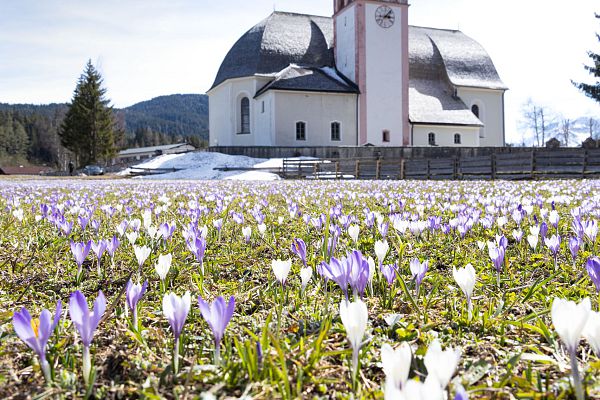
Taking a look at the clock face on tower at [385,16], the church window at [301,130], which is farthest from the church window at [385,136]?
the clock face on tower at [385,16]

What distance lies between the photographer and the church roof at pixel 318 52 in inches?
1831

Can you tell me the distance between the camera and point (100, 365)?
125 cm

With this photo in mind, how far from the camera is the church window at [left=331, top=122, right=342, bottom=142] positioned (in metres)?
44.7

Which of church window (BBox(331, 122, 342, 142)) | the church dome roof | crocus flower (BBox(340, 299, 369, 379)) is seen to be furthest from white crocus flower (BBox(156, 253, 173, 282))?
the church dome roof

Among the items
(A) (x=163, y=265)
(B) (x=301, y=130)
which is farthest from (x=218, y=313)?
(B) (x=301, y=130)

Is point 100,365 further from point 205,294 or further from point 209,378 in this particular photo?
point 205,294

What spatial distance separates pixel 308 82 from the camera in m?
43.5

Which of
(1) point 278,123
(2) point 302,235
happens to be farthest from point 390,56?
(2) point 302,235

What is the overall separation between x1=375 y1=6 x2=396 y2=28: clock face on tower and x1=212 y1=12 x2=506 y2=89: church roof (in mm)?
6148

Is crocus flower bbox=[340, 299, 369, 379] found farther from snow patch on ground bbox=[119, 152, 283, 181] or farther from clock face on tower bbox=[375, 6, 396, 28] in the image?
clock face on tower bbox=[375, 6, 396, 28]

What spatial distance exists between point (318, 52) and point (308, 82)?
6.80 meters

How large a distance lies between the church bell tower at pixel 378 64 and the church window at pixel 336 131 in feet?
6.23

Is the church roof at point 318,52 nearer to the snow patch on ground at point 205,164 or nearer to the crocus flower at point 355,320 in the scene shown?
the snow patch on ground at point 205,164

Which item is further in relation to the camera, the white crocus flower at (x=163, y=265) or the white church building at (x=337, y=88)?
the white church building at (x=337, y=88)
